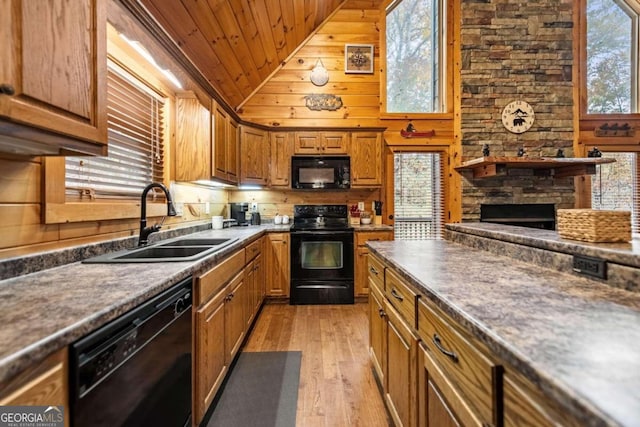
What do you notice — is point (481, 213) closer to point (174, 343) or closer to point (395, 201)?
point (395, 201)

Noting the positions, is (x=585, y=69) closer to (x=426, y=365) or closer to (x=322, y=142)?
(x=322, y=142)

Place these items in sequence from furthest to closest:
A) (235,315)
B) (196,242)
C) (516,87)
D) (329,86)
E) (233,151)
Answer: (329,86) → (516,87) → (233,151) → (196,242) → (235,315)

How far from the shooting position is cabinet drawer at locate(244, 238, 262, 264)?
2730 millimetres

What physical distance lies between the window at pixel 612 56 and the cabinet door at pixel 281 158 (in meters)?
4.57

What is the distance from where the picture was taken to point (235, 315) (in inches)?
87.4

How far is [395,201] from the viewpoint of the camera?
4414mm

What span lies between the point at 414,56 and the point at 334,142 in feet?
6.65

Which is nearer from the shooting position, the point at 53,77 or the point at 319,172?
the point at 53,77

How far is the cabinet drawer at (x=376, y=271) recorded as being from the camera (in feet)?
5.96

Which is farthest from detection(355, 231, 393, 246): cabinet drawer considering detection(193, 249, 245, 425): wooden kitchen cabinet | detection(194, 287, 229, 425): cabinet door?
detection(194, 287, 229, 425): cabinet door

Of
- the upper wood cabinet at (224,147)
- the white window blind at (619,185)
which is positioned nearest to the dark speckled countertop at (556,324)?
the upper wood cabinet at (224,147)

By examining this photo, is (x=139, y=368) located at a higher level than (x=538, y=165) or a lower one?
lower

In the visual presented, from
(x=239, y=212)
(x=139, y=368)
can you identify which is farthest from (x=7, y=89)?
(x=239, y=212)

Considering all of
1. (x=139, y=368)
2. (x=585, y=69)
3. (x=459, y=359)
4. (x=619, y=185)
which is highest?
(x=585, y=69)
